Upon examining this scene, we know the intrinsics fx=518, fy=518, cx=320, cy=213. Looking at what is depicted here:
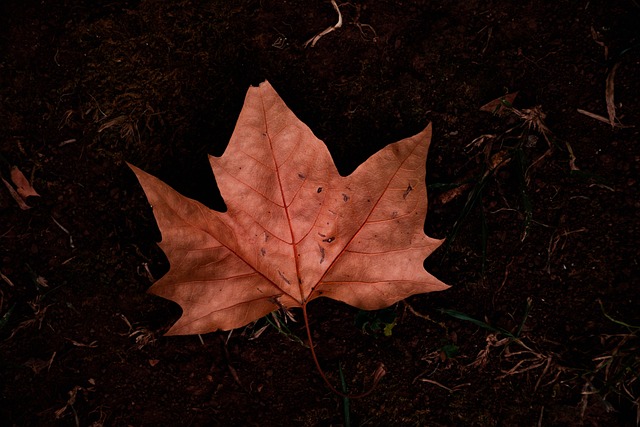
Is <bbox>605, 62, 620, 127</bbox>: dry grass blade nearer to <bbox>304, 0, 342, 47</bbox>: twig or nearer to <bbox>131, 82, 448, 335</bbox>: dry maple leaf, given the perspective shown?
<bbox>131, 82, 448, 335</bbox>: dry maple leaf

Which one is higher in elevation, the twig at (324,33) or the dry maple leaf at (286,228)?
the twig at (324,33)

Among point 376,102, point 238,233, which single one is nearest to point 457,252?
point 376,102

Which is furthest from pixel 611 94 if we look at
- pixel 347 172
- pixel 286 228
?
pixel 286 228

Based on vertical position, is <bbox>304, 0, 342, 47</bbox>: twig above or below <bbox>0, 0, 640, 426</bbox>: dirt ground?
above

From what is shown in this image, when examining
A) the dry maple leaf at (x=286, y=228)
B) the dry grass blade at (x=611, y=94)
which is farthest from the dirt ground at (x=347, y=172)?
the dry maple leaf at (x=286, y=228)

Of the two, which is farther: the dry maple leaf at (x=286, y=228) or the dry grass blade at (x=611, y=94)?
the dry grass blade at (x=611, y=94)

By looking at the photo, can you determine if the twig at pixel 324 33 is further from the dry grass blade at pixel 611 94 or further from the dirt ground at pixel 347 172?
the dry grass blade at pixel 611 94

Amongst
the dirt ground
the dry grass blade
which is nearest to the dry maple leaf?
the dirt ground
